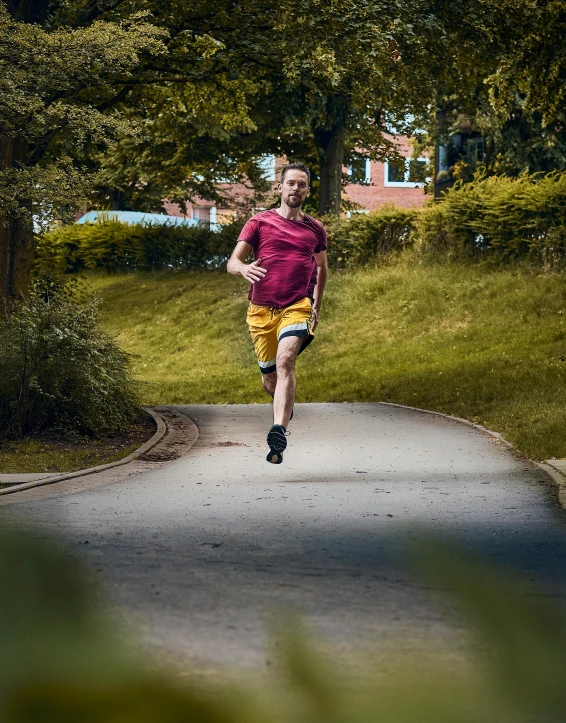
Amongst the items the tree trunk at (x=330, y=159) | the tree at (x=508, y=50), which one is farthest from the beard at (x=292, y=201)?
the tree trunk at (x=330, y=159)

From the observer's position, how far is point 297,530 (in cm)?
871

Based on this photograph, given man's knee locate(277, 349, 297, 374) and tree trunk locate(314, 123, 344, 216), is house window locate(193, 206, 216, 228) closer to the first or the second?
tree trunk locate(314, 123, 344, 216)

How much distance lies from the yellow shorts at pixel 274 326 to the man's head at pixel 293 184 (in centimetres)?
90

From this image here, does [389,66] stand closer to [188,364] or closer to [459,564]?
[188,364]

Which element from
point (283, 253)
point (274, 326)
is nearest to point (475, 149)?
point (274, 326)

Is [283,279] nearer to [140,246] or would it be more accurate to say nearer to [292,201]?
[292,201]

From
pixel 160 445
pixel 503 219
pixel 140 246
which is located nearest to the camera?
pixel 160 445

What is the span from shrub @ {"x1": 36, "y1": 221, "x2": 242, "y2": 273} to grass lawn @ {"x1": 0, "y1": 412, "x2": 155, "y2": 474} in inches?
924

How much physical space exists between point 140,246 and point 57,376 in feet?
88.1

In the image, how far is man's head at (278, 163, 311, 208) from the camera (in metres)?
9.80

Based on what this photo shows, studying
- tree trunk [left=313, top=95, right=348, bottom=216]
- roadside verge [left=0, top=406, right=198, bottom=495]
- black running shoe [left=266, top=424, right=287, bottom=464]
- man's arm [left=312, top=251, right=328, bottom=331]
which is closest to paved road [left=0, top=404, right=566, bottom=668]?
roadside verge [left=0, top=406, right=198, bottom=495]

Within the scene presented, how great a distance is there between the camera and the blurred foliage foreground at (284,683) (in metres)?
4.59

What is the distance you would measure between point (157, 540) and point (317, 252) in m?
3.13

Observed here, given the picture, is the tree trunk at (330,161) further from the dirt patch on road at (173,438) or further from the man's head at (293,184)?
the man's head at (293,184)
